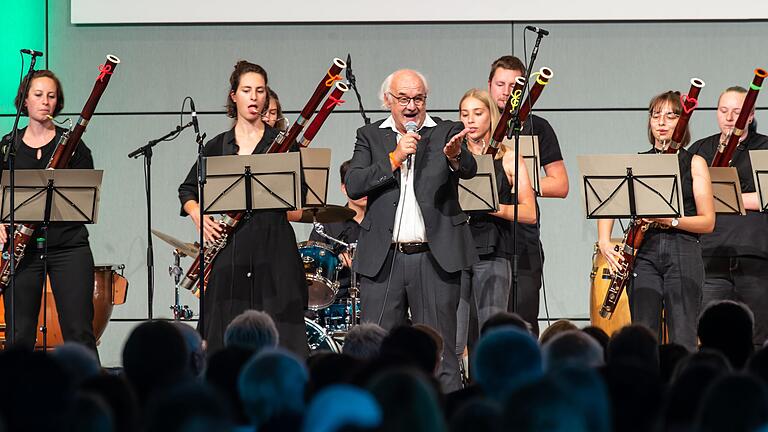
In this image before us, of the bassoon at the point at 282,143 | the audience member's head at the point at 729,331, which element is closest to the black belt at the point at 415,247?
the bassoon at the point at 282,143

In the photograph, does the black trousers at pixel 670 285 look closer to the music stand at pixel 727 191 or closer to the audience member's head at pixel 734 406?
the music stand at pixel 727 191

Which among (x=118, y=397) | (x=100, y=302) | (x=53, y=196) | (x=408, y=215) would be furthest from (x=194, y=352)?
(x=100, y=302)

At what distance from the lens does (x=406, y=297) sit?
4418 mm

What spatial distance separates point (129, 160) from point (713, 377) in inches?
219

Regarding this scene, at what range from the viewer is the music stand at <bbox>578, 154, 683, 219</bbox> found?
455cm

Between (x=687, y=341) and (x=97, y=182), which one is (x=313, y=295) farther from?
(x=687, y=341)

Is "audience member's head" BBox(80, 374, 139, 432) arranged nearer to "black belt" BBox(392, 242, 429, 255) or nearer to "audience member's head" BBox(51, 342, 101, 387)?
"audience member's head" BBox(51, 342, 101, 387)

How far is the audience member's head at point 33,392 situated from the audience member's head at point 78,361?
216mm

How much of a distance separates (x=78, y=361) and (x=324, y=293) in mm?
3470

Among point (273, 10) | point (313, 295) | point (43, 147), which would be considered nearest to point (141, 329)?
point (43, 147)

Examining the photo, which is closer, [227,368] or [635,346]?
[227,368]

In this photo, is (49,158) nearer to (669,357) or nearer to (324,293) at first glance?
(324,293)

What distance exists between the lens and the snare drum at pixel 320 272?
593 centimetres

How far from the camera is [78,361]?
249 centimetres
